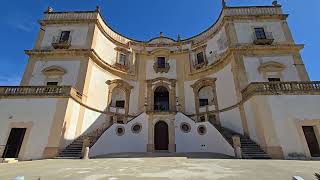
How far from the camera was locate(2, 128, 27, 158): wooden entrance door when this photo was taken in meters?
12.4

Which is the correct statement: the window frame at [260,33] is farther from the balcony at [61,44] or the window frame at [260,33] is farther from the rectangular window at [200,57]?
the balcony at [61,44]

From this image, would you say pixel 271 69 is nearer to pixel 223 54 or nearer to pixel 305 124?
pixel 223 54

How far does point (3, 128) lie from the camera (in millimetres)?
12922

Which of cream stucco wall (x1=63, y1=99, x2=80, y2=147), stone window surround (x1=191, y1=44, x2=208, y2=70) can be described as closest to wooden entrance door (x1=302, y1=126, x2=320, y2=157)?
stone window surround (x1=191, y1=44, x2=208, y2=70)

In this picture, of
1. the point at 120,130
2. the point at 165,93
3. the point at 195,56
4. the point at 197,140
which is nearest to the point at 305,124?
the point at 197,140

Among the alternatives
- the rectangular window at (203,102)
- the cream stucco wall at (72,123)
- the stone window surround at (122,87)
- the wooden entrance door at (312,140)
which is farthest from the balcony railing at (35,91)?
the wooden entrance door at (312,140)

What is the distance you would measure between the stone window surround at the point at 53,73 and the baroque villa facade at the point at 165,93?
95 mm

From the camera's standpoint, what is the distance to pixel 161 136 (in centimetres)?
1725

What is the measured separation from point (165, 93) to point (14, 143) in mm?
14690

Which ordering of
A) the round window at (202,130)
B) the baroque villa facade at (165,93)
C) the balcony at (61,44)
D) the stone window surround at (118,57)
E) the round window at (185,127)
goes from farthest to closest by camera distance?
the stone window surround at (118,57), the balcony at (61,44), the round window at (185,127), the round window at (202,130), the baroque villa facade at (165,93)

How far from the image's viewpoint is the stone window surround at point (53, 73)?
55.9 feet

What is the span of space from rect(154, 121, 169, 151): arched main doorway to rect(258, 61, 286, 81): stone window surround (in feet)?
33.4

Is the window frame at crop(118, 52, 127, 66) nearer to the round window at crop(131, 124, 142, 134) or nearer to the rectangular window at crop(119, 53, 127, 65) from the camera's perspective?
the rectangular window at crop(119, 53, 127, 65)

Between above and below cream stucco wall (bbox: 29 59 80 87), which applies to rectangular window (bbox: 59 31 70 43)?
above
